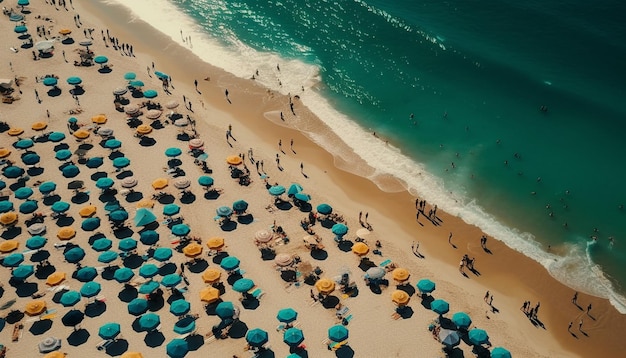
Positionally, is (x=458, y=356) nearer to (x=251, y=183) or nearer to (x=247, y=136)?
(x=251, y=183)

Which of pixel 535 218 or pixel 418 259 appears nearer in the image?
pixel 418 259

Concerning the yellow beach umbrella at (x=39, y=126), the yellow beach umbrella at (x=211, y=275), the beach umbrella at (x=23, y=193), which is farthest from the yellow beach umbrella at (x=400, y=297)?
the yellow beach umbrella at (x=39, y=126)

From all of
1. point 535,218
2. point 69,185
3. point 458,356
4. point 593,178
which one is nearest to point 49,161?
point 69,185

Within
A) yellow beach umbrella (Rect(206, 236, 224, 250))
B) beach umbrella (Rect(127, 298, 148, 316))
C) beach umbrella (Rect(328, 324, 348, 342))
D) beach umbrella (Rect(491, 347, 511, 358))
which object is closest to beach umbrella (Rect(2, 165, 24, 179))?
beach umbrella (Rect(127, 298, 148, 316))

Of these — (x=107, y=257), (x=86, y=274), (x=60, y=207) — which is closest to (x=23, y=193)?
(x=60, y=207)

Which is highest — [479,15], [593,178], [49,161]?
[479,15]

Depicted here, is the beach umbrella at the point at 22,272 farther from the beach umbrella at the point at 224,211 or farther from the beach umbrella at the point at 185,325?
the beach umbrella at the point at 224,211
